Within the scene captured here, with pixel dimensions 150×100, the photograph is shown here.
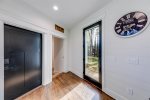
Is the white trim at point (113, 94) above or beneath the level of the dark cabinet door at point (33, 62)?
beneath

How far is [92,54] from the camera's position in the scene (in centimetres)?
314

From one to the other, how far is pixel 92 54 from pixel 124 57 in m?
1.37

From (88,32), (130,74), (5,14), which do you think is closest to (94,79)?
(130,74)

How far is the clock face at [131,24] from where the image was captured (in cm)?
154

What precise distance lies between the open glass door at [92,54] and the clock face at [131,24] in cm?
78

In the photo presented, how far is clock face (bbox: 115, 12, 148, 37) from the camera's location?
1.54 m

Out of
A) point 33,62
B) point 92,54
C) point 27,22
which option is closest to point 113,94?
point 92,54

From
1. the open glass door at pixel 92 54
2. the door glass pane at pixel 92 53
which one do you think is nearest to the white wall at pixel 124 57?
the open glass door at pixel 92 54

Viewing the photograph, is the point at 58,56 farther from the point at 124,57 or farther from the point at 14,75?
the point at 124,57

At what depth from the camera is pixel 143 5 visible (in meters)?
1.52

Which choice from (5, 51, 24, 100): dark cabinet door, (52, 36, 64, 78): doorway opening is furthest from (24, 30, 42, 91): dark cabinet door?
(52, 36, 64, 78): doorway opening

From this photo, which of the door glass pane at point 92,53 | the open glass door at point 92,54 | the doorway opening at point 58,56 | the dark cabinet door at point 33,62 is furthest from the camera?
the doorway opening at point 58,56

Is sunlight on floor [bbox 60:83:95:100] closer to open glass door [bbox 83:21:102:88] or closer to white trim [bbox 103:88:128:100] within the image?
white trim [bbox 103:88:128:100]

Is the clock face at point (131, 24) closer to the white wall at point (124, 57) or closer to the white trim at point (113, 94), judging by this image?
the white wall at point (124, 57)
